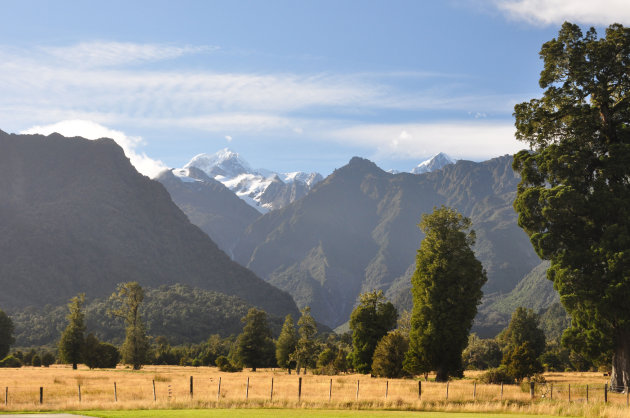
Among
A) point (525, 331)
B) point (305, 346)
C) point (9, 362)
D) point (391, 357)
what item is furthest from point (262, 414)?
point (9, 362)

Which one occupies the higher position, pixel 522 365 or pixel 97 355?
pixel 522 365

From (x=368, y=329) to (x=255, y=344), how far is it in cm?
3620

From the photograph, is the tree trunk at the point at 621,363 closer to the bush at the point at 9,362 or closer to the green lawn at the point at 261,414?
the green lawn at the point at 261,414

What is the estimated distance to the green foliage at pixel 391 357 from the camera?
209 feet

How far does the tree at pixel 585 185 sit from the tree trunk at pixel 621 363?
0.22 feet

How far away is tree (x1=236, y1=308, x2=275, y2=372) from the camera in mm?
103125

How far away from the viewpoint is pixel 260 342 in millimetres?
104875

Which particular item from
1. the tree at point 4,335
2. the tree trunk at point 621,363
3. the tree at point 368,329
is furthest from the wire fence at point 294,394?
the tree at point 4,335

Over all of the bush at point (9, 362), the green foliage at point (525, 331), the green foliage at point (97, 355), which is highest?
the green foliage at point (525, 331)

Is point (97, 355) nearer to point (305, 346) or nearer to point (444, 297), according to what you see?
point (305, 346)

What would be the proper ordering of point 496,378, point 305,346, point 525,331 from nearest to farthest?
1. point 496,378
2. point 305,346
3. point 525,331

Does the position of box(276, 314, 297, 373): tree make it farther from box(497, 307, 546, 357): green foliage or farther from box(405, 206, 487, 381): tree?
box(405, 206, 487, 381): tree

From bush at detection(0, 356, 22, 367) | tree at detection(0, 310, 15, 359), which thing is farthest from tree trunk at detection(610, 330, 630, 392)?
tree at detection(0, 310, 15, 359)

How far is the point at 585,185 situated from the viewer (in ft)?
141
